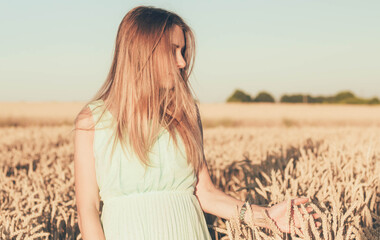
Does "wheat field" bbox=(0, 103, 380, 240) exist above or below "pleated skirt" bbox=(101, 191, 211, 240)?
below

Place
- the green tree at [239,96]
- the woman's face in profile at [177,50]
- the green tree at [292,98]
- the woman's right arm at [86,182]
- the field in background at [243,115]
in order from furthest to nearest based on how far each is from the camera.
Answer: the green tree at [239,96] < the green tree at [292,98] < the field in background at [243,115] < the woman's face in profile at [177,50] < the woman's right arm at [86,182]

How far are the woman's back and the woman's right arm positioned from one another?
1.1 inches

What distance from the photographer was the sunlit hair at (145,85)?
1.71 metres

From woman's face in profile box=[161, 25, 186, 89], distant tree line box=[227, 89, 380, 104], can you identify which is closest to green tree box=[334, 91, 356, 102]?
distant tree line box=[227, 89, 380, 104]

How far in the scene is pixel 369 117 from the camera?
1107 inches

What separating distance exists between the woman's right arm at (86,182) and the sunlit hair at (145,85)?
9cm

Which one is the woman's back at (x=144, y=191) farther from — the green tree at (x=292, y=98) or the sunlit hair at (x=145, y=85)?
the green tree at (x=292, y=98)

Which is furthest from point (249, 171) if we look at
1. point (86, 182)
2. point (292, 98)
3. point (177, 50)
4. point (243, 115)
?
point (292, 98)

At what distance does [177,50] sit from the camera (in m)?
1.81

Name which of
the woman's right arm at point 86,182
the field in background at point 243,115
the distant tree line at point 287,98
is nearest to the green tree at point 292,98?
the distant tree line at point 287,98

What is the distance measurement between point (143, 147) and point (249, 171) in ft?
7.49

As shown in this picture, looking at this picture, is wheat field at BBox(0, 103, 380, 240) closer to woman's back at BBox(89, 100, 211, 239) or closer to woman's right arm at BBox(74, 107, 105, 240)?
woman's back at BBox(89, 100, 211, 239)

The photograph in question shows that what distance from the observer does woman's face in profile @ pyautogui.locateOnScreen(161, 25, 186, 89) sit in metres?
1.79

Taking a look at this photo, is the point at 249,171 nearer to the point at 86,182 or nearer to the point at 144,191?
the point at 144,191
